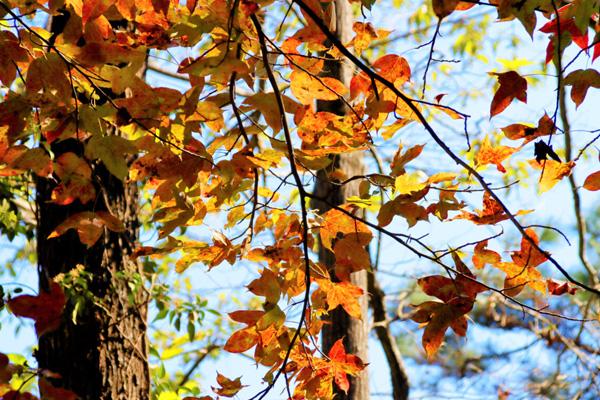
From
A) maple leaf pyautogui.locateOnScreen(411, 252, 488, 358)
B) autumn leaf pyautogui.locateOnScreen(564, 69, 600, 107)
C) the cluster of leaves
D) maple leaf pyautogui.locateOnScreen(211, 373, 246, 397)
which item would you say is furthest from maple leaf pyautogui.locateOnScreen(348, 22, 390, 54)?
maple leaf pyautogui.locateOnScreen(211, 373, 246, 397)

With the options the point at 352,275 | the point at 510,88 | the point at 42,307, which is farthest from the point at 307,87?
the point at 352,275

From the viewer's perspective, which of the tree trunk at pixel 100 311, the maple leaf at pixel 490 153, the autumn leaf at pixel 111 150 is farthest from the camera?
the tree trunk at pixel 100 311

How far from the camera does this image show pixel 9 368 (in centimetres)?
110

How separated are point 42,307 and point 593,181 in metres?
1.00

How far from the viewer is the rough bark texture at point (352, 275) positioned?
94.3 inches

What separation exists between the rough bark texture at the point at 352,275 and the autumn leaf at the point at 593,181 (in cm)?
107

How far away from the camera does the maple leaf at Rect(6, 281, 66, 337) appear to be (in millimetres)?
1109

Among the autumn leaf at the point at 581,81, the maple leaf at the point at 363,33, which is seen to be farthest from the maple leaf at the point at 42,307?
the autumn leaf at the point at 581,81

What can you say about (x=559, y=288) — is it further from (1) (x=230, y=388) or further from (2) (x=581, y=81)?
(1) (x=230, y=388)

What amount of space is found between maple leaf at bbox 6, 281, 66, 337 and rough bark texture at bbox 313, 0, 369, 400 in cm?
124

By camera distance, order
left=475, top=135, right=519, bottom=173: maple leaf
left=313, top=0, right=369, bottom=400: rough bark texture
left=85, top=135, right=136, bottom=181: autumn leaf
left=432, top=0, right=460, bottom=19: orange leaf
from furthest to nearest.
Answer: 1. left=313, top=0, right=369, bottom=400: rough bark texture
2. left=475, top=135, right=519, bottom=173: maple leaf
3. left=85, top=135, right=136, bottom=181: autumn leaf
4. left=432, top=0, right=460, bottom=19: orange leaf

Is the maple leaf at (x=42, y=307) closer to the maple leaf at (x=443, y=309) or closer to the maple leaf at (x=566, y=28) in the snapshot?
the maple leaf at (x=443, y=309)

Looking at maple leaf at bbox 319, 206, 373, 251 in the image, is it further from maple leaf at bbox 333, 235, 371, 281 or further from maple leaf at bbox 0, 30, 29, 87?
maple leaf at bbox 0, 30, 29, 87

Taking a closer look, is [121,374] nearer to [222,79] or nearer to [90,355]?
[90,355]
